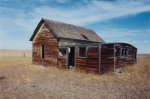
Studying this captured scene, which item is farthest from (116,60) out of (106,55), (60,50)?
(60,50)

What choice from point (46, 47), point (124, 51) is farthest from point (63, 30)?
point (124, 51)

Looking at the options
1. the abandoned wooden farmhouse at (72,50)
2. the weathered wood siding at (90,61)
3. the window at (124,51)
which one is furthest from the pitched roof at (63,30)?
the window at (124,51)

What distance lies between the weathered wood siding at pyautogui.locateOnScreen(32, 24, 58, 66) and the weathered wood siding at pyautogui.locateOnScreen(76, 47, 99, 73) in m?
4.31

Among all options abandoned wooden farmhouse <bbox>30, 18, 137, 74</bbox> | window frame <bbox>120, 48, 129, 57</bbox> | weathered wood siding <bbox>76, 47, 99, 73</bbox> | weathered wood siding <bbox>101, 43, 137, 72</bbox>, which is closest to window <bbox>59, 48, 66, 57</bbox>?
abandoned wooden farmhouse <bbox>30, 18, 137, 74</bbox>

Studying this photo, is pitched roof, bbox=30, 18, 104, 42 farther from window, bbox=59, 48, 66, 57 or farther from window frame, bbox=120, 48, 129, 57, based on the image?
window frame, bbox=120, 48, 129, 57

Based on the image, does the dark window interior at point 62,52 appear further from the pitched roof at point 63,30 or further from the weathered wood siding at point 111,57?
the weathered wood siding at point 111,57

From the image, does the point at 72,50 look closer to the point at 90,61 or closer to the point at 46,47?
the point at 46,47

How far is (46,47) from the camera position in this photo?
83.1ft

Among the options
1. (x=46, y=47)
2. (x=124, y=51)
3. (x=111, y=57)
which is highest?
(x=46, y=47)

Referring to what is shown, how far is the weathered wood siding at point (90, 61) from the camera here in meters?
19.0

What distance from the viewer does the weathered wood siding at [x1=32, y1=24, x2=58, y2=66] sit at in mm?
23961

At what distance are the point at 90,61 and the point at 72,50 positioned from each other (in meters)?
5.63

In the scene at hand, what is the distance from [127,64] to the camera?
2373 centimetres

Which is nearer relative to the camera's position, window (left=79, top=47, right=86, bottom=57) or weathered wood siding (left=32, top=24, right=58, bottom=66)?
window (left=79, top=47, right=86, bottom=57)
